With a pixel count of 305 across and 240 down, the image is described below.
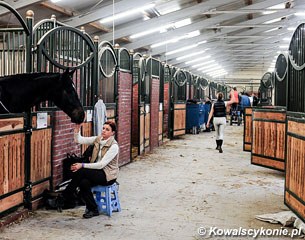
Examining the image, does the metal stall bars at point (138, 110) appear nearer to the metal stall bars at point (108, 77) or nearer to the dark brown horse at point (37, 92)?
the metal stall bars at point (108, 77)

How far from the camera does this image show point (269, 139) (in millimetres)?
6453

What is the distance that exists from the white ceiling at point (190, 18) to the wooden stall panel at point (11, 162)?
13.1 ft

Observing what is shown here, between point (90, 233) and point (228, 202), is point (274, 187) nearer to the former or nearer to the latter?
point (228, 202)

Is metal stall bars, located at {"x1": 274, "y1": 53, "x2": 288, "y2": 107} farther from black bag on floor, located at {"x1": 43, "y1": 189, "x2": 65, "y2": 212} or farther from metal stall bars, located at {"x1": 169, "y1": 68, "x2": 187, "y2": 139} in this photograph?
metal stall bars, located at {"x1": 169, "y1": 68, "x2": 187, "y2": 139}

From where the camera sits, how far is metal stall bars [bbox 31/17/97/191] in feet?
14.2

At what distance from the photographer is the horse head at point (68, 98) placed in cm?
406

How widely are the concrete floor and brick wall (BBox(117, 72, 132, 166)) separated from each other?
267 millimetres

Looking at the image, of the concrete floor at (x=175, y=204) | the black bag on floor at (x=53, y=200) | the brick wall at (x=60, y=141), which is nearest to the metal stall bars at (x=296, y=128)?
the concrete floor at (x=175, y=204)

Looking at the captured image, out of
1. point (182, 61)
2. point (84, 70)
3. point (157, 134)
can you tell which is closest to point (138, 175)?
point (84, 70)

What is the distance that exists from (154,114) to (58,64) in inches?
200

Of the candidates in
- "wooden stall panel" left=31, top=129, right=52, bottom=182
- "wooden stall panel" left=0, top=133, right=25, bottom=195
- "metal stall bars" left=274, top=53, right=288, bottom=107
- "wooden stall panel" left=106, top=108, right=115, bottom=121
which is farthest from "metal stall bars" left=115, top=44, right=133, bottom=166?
"wooden stall panel" left=0, top=133, right=25, bottom=195

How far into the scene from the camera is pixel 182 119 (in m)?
12.5

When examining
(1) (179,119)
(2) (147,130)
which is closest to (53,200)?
(2) (147,130)

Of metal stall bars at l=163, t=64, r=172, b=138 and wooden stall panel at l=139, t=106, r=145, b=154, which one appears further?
metal stall bars at l=163, t=64, r=172, b=138
